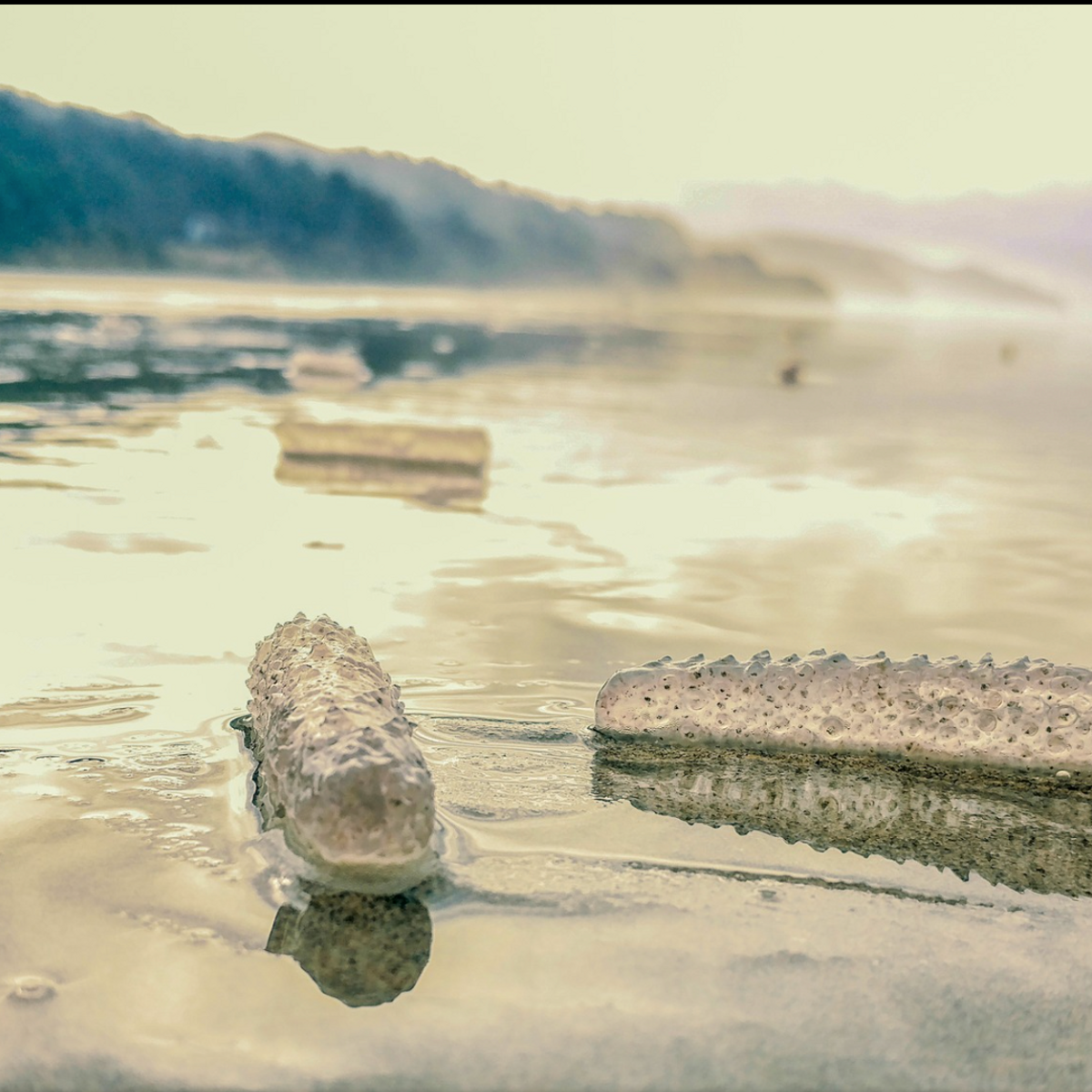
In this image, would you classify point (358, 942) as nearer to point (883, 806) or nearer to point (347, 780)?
point (347, 780)

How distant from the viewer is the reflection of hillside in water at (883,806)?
3.89 m

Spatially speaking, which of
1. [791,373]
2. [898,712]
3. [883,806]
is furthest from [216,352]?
[883,806]

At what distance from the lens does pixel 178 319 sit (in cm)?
3206

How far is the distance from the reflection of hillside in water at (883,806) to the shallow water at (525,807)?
0.05 feet

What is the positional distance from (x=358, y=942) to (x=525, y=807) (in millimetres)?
978

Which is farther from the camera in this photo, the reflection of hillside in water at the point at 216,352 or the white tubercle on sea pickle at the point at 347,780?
the reflection of hillside in water at the point at 216,352

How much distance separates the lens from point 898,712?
178 inches

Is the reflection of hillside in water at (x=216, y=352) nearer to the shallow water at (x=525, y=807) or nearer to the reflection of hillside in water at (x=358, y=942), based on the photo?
the shallow water at (x=525, y=807)

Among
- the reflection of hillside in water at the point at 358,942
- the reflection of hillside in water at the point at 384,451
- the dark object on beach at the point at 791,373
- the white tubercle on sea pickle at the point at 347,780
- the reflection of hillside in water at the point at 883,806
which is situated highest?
the white tubercle on sea pickle at the point at 347,780

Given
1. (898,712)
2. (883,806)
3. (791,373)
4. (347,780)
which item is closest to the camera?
(347,780)

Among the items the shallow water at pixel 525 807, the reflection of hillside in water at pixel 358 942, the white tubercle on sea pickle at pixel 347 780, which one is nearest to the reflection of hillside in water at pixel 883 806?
the shallow water at pixel 525 807

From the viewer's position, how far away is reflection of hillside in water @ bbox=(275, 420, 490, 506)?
10.1 meters

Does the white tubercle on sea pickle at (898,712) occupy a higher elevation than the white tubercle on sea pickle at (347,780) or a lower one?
lower

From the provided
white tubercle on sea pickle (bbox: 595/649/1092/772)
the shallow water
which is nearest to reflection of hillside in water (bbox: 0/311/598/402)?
the shallow water
